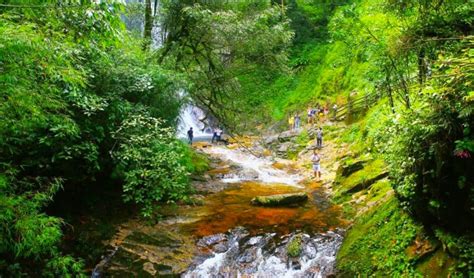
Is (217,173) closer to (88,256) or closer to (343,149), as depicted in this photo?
(343,149)

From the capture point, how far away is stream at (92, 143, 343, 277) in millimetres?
7164

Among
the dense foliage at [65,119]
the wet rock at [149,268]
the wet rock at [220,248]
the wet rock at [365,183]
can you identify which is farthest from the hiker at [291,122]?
the wet rock at [149,268]

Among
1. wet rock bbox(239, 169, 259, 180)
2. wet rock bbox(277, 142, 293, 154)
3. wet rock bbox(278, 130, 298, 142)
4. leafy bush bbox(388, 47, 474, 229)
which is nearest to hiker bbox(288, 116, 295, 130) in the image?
wet rock bbox(278, 130, 298, 142)

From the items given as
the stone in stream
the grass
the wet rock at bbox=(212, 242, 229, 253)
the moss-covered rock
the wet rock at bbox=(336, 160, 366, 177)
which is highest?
the wet rock at bbox=(336, 160, 366, 177)

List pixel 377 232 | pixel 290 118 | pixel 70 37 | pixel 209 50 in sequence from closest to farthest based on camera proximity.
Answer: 1. pixel 70 37
2. pixel 377 232
3. pixel 209 50
4. pixel 290 118

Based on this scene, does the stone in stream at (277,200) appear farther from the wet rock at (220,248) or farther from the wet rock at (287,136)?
the wet rock at (287,136)

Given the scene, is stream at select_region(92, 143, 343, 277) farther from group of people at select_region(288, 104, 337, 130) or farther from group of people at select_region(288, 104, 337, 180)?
group of people at select_region(288, 104, 337, 130)

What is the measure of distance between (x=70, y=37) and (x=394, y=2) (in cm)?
649

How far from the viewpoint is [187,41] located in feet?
43.7

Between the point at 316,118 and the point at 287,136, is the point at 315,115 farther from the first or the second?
the point at 287,136

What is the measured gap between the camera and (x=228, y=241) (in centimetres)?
835

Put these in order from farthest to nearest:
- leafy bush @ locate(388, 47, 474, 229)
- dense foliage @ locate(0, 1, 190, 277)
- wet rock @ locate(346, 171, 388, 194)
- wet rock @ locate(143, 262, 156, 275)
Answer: wet rock @ locate(346, 171, 388, 194), wet rock @ locate(143, 262, 156, 275), leafy bush @ locate(388, 47, 474, 229), dense foliage @ locate(0, 1, 190, 277)

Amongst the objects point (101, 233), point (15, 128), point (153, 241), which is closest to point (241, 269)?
point (153, 241)

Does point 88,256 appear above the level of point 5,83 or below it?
below
